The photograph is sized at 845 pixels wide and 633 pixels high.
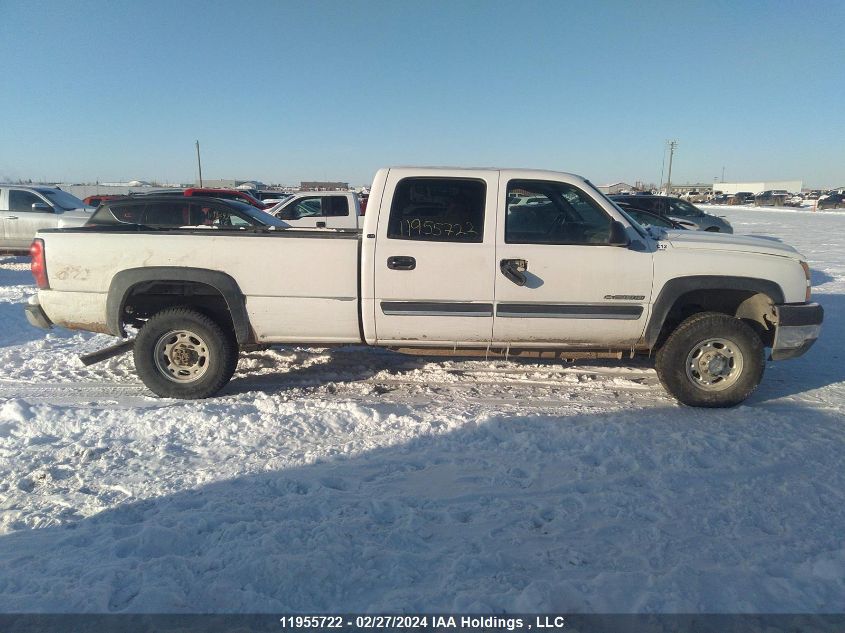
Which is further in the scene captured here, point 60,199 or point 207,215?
point 60,199

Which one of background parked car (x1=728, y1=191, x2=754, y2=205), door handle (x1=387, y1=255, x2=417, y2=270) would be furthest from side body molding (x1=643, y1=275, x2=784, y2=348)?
background parked car (x1=728, y1=191, x2=754, y2=205)

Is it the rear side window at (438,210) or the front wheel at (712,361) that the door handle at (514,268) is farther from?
the front wheel at (712,361)

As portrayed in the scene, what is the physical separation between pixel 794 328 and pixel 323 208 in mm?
10165

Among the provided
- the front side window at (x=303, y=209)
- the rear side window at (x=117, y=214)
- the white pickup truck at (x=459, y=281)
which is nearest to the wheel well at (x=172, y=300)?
the white pickup truck at (x=459, y=281)

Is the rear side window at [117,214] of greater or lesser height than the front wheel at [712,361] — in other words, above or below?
above

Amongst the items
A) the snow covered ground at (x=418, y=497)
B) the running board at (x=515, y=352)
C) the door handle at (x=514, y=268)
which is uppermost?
the door handle at (x=514, y=268)

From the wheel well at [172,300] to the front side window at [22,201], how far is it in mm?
9890

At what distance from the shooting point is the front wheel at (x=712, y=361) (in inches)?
179

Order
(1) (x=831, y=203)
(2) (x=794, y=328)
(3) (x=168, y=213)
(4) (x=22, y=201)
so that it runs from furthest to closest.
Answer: (1) (x=831, y=203)
(4) (x=22, y=201)
(3) (x=168, y=213)
(2) (x=794, y=328)

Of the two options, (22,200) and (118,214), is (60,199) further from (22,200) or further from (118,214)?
(118,214)

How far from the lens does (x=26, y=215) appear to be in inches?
489

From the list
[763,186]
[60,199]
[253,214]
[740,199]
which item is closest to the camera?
[253,214]

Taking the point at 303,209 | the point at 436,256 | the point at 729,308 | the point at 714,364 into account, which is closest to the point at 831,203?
the point at 303,209

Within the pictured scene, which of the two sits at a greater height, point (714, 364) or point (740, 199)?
→ point (740, 199)
